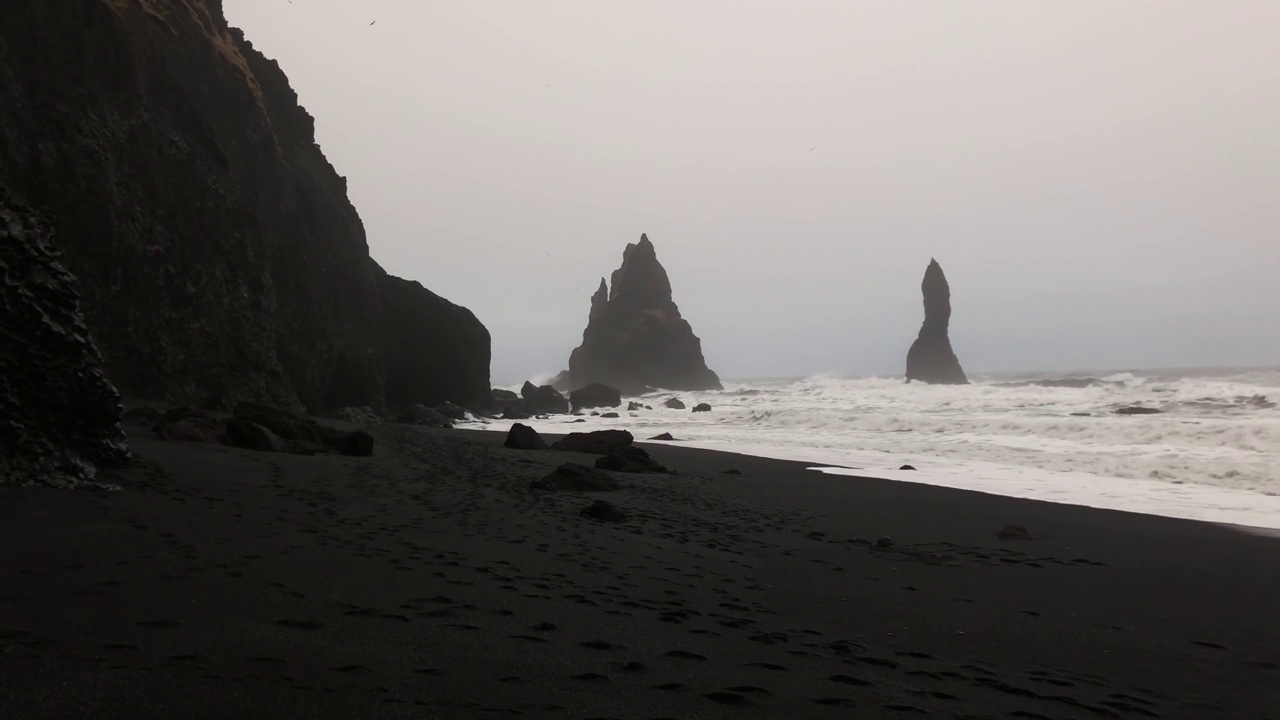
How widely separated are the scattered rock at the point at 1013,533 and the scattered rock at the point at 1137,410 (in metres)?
17.8

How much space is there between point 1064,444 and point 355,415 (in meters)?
20.0

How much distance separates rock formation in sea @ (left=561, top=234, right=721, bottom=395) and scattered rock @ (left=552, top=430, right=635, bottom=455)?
57.7 meters

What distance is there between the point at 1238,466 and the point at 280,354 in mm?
23508

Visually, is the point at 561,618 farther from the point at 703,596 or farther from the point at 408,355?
the point at 408,355

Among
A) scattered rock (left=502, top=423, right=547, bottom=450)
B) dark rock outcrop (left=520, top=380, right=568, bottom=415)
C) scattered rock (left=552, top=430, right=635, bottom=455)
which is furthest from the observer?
dark rock outcrop (left=520, top=380, right=568, bottom=415)

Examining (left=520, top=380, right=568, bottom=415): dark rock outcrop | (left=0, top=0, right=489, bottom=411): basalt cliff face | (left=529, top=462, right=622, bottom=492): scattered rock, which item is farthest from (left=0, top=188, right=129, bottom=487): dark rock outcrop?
(left=520, top=380, right=568, bottom=415): dark rock outcrop

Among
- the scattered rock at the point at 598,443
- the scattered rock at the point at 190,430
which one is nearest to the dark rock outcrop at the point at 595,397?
the scattered rock at the point at 598,443

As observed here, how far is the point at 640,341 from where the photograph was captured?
8075 centimetres

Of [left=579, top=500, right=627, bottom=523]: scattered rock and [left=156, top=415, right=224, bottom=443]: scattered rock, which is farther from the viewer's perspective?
[left=156, top=415, right=224, bottom=443]: scattered rock

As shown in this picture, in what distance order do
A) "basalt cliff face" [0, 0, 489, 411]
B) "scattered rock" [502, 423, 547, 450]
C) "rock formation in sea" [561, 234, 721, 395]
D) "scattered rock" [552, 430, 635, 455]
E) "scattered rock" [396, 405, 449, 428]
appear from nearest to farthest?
"basalt cliff face" [0, 0, 489, 411], "scattered rock" [502, 423, 547, 450], "scattered rock" [552, 430, 635, 455], "scattered rock" [396, 405, 449, 428], "rock formation in sea" [561, 234, 721, 395]

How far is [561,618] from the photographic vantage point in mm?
4262

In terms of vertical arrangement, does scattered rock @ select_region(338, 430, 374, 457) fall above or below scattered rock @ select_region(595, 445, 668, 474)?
above

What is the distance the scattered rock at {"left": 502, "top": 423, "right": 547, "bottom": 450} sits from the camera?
642 inches

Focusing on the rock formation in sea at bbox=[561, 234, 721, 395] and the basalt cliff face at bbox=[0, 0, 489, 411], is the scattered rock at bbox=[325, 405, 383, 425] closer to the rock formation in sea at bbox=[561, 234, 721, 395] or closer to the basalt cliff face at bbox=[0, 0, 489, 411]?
the basalt cliff face at bbox=[0, 0, 489, 411]
